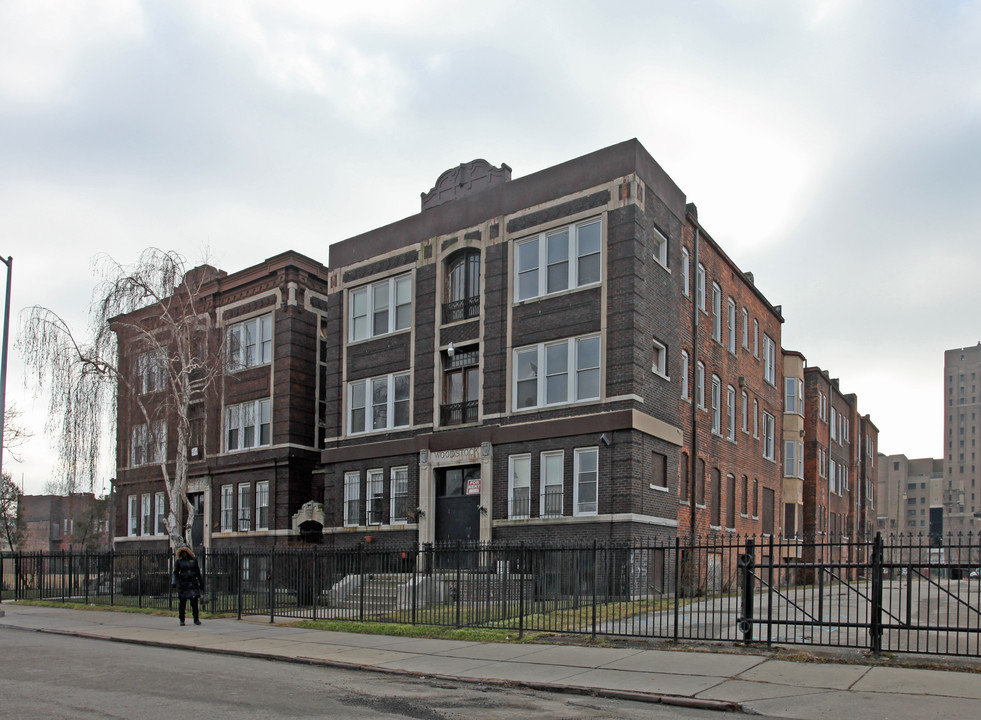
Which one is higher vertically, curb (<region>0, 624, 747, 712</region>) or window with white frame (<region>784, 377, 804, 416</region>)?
window with white frame (<region>784, 377, 804, 416</region>)

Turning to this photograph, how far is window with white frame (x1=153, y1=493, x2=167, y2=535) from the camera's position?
3959 cm

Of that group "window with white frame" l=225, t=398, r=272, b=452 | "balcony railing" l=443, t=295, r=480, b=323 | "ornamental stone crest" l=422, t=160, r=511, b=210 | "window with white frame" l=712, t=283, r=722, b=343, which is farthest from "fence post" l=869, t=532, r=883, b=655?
"window with white frame" l=225, t=398, r=272, b=452

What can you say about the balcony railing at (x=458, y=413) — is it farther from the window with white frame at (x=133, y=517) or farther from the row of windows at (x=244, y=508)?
the window with white frame at (x=133, y=517)

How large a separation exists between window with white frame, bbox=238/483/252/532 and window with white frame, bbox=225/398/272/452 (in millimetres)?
1612

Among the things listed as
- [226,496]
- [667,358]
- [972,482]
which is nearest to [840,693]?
[667,358]

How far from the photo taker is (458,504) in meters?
28.1

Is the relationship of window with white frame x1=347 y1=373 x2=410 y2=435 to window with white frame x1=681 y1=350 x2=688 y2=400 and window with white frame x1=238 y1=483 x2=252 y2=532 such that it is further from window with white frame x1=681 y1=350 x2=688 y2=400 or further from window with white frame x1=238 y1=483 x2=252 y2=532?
window with white frame x1=681 y1=350 x2=688 y2=400

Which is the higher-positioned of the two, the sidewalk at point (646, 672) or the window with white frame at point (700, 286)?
the window with white frame at point (700, 286)

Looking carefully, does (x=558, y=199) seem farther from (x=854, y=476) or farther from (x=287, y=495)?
(x=854, y=476)

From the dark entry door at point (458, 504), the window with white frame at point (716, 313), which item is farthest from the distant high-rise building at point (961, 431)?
the dark entry door at point (458, 504)

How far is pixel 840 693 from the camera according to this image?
1057cm

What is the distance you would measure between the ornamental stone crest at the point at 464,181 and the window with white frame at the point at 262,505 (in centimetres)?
1293

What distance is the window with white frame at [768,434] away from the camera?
38.0 metres

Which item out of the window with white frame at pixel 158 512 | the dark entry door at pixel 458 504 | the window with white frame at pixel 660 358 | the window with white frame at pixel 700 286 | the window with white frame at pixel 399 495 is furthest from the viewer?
the window with white frame at pixel 158 512
